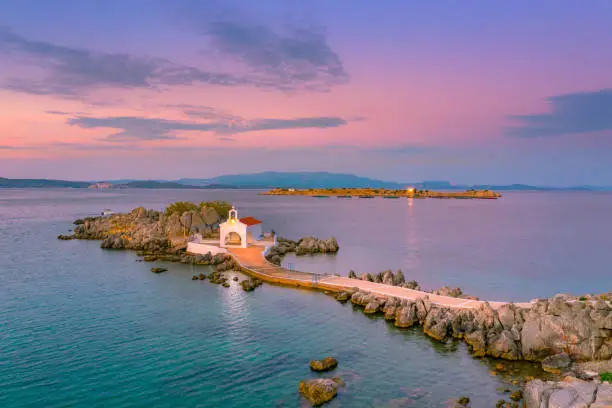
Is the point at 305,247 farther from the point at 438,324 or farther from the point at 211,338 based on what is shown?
the point at 438,324

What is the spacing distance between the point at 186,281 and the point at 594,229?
102436 millimetres

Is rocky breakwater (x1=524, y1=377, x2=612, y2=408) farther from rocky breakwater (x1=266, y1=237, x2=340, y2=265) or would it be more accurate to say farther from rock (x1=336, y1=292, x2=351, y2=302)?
rocky breakwater (x1=266, y1=237, x2=340, y2=265)

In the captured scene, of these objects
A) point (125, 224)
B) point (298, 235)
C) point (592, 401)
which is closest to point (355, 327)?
point (592, 401)

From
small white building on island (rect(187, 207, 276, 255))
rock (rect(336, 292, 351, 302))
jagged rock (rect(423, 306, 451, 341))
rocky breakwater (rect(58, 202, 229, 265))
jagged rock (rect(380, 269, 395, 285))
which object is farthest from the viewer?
rocky breakwater (rect(58, 202, 229, 265))

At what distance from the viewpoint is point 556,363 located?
2639cm

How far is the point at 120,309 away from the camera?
37969 mm

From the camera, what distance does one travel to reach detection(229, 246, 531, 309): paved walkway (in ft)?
117

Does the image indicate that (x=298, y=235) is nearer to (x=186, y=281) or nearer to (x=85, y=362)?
(x=186, y=281)

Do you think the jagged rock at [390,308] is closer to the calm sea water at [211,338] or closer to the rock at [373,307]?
the rock at [373,307]

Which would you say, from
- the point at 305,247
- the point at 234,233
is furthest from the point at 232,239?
the point at 305,247

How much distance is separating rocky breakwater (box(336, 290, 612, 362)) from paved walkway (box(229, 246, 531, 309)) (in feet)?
7.05

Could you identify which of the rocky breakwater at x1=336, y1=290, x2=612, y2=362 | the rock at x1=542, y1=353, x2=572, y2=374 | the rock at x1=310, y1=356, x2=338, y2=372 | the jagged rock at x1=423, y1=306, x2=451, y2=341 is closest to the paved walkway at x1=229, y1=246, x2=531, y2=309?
the rocky breakwater at x1=336, y1=290, x2=612, y2=362

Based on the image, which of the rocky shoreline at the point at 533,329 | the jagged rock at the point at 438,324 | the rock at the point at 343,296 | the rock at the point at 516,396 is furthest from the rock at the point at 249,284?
the rock at the point at 516,396

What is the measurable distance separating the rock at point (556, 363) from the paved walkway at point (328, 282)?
6.57 meters
